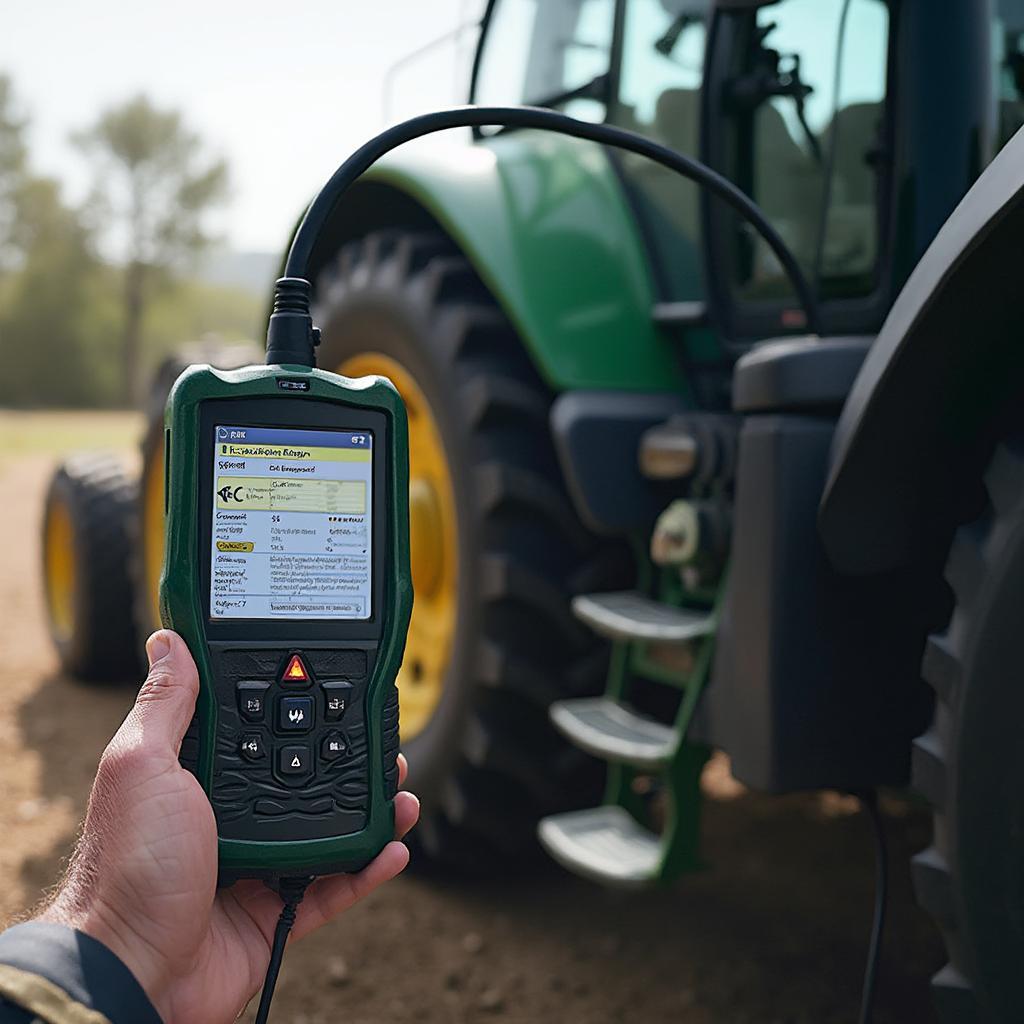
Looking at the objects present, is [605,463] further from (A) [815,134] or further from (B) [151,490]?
(B) [151,490]

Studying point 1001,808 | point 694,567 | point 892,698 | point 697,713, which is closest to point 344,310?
point 694,567

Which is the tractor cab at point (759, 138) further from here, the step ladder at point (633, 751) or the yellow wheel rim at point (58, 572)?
Answer: the yellow wheel rim at point (58, 572)

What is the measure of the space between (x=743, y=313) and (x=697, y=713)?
0.75 m

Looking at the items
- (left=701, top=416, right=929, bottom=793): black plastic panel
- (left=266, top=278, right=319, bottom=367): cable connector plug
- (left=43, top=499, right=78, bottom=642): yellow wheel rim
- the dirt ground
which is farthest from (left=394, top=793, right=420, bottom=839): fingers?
(left=43, top=499, right=78, bottom=642): yellow wheel rim

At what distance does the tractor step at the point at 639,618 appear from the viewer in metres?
1.90

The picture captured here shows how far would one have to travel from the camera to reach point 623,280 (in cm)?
237

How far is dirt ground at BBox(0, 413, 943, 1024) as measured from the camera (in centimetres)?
206

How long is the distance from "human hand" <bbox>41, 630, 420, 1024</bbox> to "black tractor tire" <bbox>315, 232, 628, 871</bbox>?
45.0 inches

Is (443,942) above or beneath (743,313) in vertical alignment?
beneath

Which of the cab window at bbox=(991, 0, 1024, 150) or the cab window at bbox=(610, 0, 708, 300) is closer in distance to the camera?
the cab window at bbox=(991, 0, 1024, 150)

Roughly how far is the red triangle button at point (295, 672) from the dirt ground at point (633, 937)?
3.58 ft

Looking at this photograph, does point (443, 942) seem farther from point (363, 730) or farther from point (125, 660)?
point (125, 660)

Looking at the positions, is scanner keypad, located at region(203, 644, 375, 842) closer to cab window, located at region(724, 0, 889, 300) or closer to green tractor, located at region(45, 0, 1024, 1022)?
green tractor, located at region(45, 0, 1024, 1022)

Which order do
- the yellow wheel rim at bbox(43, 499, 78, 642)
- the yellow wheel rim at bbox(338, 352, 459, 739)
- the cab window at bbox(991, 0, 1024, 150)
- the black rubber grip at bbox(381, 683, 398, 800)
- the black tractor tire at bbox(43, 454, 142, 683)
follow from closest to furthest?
1. the black rubber grip at bbox(381, 683, 398, 800)
2. the cab window at bbox(991, 0, 1024, 150)
3. the yellow wheel rim at bbox(338, 352, 459, 739)
4. the black tractor tire at bbox(43, 454, 142, 683)
5. the yellow wheel rim at bbox(43, 499, 78, 642)
